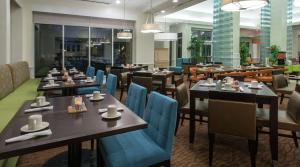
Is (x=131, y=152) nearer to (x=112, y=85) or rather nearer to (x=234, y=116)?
(x=234, y=116)

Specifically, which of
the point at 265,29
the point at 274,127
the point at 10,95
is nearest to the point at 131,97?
the point at 274,127

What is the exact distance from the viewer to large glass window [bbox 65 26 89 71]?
28.5ft

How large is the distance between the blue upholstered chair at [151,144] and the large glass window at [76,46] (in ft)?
24.5

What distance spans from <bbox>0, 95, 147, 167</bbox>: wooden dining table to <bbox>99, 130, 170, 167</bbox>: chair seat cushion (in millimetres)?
223

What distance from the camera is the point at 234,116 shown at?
232cm

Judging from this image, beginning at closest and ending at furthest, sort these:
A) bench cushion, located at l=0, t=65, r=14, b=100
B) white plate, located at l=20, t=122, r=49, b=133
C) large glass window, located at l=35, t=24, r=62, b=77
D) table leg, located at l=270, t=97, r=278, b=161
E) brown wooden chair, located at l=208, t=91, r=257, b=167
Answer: white plate, located at l=20, t=122, r=49, b=133
brown wooden chair, located at l=208, t=91, r=257, b=167
table leg, located at l=270, t=97, r=278, b=161
bench cushion, located at l=0, t=65, r=14, b=100
large glass window, located at l=35, t=24, r=62, b=77

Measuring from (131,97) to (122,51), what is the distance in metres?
7.68

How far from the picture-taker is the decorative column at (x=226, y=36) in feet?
27.1

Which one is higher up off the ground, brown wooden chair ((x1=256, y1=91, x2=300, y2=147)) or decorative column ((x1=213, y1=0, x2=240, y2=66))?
decorative column ((x1=213, y1=0, x2=240, y2=66))

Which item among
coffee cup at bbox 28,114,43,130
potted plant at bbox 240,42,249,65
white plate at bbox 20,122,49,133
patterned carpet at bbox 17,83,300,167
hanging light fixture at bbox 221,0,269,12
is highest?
hanging light fixture at bbox 221,0,269,12

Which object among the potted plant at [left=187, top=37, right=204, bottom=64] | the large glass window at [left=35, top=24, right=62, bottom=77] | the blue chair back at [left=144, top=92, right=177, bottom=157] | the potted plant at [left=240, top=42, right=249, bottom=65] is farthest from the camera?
the potted plant at [left=187, top=37, right=204, bottom=64]

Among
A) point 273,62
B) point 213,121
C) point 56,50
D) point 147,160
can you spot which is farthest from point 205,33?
point 147,160

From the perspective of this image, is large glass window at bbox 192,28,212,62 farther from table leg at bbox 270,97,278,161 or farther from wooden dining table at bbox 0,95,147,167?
wooden dining table at bbox 0,95,147,167

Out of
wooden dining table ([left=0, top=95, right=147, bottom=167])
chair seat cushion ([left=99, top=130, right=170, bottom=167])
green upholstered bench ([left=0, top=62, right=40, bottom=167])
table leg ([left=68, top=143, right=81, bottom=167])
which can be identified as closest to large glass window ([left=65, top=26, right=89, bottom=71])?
green upholstered bench ([left=0, top=62, right=40, bottom=167])
